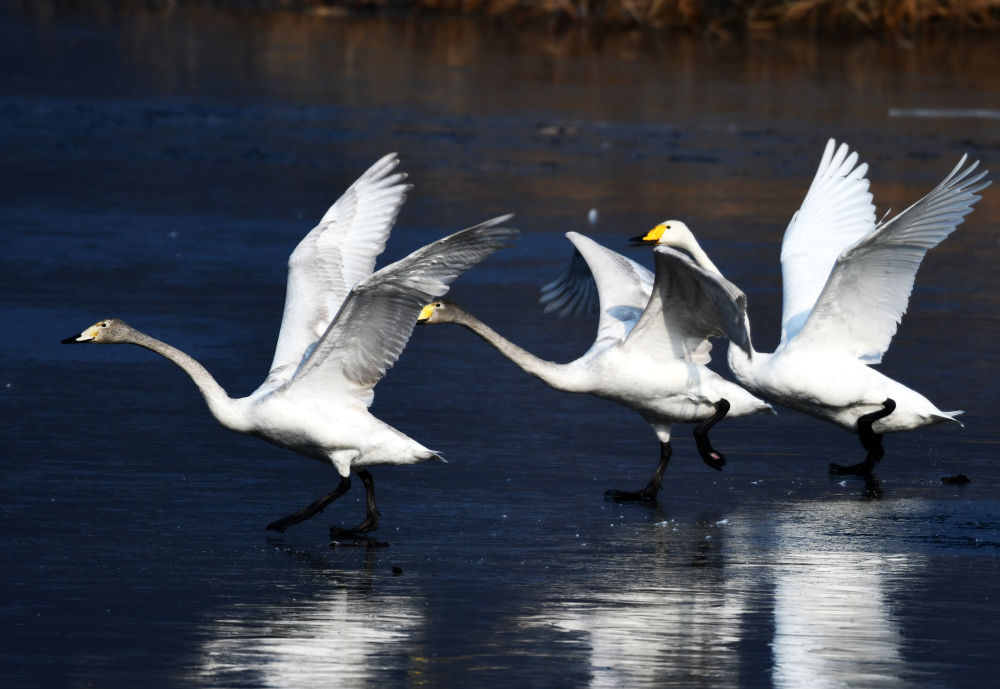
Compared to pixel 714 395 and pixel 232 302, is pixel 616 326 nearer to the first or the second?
pixel 714 395

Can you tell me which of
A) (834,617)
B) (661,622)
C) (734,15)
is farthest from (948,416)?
(734,15)

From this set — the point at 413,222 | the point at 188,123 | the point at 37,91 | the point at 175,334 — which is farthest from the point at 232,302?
the point at 37,91

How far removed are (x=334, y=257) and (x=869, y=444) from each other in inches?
110

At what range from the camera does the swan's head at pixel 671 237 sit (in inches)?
398

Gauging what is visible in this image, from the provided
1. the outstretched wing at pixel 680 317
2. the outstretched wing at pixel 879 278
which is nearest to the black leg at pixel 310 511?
the outstretched wing at pixel 680 317

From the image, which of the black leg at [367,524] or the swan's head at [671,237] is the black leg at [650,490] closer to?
the black leg at [367,524]

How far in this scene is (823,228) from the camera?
37.7 ft

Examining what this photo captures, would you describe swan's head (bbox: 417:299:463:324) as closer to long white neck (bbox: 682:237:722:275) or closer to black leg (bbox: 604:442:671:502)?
black leg (bbox: 604:442:671:502)

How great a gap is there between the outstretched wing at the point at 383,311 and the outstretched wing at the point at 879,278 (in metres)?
2.37

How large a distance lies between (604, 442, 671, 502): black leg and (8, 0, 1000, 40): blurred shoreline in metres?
26.4

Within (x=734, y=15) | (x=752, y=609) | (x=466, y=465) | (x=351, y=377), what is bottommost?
(x=734, y=15)

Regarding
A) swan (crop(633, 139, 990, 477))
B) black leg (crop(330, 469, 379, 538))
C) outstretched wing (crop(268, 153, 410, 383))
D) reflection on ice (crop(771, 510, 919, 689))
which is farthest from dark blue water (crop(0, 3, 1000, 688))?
outstretched wing (crop(268, 153, 410, 383))

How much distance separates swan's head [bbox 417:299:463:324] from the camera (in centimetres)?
895

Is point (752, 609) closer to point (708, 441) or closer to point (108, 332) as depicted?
point (708, 441)
